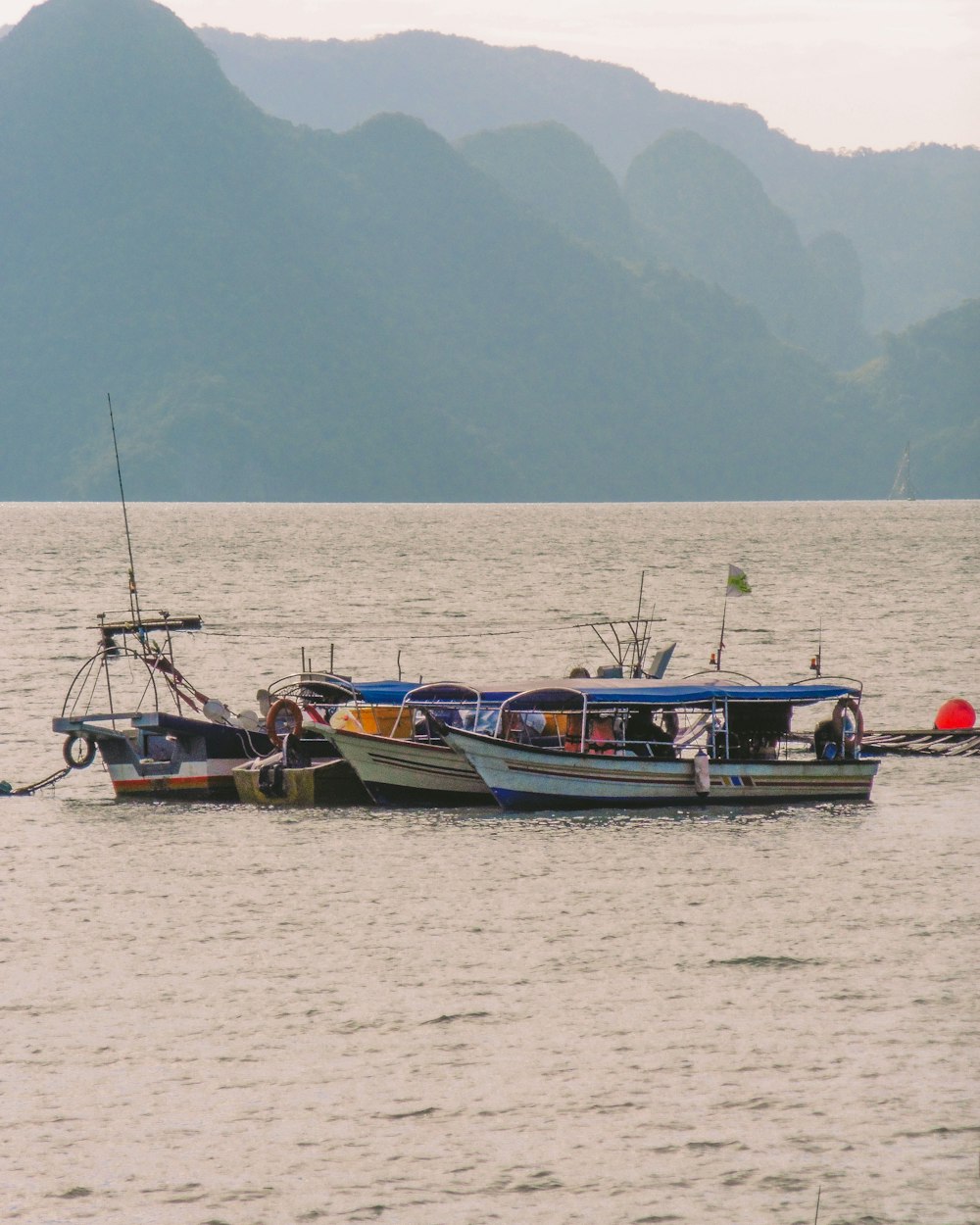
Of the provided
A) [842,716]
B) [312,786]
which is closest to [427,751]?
[312,786]

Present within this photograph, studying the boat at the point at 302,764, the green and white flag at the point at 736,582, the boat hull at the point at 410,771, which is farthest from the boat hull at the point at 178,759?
the green and white flag at the point at 736,582

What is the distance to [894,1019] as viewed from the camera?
25.3 metres

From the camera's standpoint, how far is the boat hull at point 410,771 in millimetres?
42250

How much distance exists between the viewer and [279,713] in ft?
Answer: 145

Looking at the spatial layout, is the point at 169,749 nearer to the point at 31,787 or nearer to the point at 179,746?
the point at 179,746

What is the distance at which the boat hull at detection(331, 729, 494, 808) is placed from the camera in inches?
1663

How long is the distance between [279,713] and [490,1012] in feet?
63.5

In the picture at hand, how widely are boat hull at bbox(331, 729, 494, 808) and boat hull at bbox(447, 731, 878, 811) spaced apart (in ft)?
4.07

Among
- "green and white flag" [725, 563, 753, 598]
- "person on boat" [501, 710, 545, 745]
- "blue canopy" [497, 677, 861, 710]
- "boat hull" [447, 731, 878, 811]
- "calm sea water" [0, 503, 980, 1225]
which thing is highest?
"green and white flag" [725, 563, 753, 598]

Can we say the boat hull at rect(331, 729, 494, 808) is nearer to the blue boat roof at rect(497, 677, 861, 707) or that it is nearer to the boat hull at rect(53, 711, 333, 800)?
the blue boat roof at rect(497, 677, 861, 707)

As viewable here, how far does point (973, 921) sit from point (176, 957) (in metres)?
13.9

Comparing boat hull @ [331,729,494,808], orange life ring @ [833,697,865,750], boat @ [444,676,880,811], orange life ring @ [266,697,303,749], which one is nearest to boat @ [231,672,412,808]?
orange life ring @ [266,697,303,749]

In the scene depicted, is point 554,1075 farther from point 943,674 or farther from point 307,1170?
point 943,674

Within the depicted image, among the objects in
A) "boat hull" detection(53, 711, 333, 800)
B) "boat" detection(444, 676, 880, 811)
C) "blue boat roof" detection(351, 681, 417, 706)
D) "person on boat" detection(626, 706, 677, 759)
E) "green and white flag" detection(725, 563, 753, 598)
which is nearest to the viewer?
"boat" detection(444, 676, 880, 811)
